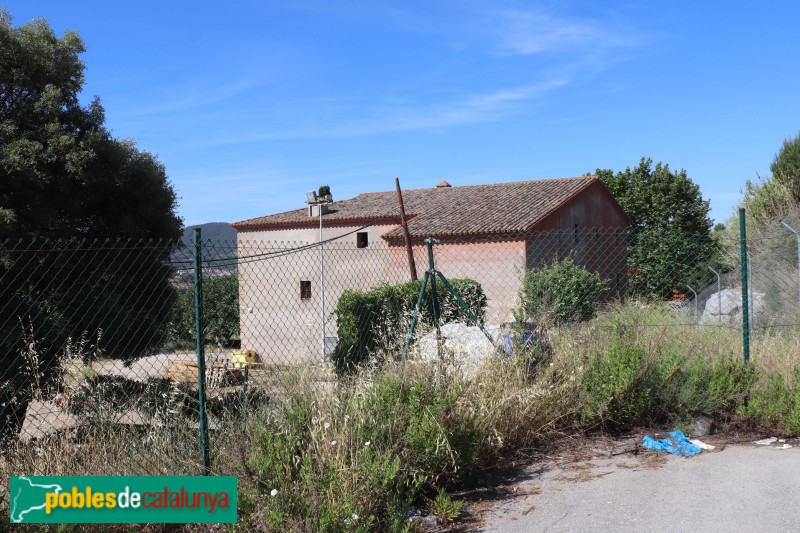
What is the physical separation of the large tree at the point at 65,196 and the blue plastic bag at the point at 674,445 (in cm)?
704

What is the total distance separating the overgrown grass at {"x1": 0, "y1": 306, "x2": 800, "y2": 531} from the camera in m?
4.09

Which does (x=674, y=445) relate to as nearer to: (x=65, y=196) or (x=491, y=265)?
(x=65, y=196)

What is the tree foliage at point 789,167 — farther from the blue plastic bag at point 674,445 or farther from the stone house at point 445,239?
the blue plastic bag at point 674,445

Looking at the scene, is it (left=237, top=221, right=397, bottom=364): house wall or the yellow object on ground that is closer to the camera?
the yellow object on ground

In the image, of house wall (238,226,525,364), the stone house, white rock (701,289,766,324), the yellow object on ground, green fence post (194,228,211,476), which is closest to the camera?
green fence post (194,228,211,476)

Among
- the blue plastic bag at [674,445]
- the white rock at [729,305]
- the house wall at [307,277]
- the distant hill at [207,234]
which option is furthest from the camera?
the house wall at [307,277]

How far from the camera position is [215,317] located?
96.7ft

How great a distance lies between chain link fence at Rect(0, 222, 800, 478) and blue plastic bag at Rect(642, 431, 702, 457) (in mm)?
1521

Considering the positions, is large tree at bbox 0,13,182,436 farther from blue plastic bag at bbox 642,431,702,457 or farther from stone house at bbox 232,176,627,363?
blue plastic bag at bbox 642,431,702,457

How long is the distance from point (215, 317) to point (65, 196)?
18.7 m

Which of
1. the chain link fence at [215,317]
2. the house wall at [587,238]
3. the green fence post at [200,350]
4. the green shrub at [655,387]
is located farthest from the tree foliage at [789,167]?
the green fence post at [200,350]

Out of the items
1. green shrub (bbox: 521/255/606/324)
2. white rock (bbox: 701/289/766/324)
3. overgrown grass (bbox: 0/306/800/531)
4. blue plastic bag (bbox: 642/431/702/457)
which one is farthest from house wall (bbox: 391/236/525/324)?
blue plastic bag (bbox: 642/431/702/457)

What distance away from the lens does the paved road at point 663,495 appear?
14.1 ft

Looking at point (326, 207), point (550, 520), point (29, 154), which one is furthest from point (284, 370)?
point (326, 207)
